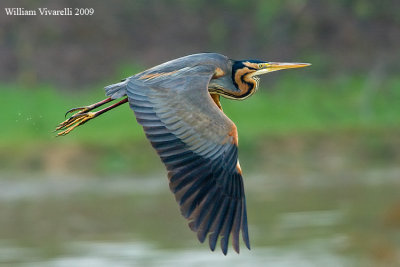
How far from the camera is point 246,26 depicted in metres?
20.5

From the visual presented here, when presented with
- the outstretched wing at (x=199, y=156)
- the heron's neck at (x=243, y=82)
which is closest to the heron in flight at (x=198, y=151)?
the outstretched wing at (x=199, y=156)

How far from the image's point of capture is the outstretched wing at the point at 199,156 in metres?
6.84

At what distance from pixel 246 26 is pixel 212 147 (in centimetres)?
1365

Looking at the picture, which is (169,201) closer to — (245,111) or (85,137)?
(85,137)

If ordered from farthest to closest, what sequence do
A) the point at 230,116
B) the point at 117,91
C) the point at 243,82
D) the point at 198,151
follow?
1. the point at 230,116
2. the point at 243,82
3. the point at 117,91
4. the point at 198,151

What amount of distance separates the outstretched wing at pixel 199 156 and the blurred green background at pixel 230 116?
4.21 metres

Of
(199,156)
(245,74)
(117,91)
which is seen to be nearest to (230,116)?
(245,74)

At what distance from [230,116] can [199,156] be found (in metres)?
9.54

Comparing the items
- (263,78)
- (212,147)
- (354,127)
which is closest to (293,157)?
(354,127)

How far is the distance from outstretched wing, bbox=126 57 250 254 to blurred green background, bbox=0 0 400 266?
4.21m

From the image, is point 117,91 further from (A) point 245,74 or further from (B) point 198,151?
(A) point 245,74

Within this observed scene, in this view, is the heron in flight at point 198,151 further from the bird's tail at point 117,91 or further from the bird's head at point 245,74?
the bird's head at point 245,74

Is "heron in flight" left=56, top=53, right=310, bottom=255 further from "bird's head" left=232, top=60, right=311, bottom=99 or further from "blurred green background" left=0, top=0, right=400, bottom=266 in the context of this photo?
"blurred green background" left=0, top=0, right=400, bottom=266

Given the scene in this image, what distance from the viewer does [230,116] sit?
16.5 meters
